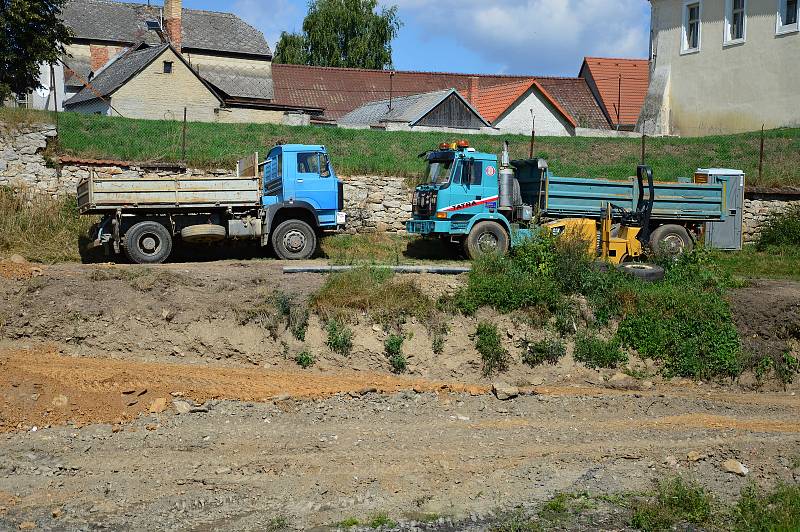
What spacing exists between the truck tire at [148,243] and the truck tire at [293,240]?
2.15 m

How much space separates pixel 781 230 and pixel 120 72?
27.2 meters

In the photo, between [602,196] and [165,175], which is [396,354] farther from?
[165,175]

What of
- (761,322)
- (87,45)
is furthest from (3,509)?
(87,45)

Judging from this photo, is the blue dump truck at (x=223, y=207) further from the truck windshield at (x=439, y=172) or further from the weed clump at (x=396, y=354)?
the weed clump at (x=396, y=354)

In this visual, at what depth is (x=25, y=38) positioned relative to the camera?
99.7 feet

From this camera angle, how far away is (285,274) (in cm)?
1606

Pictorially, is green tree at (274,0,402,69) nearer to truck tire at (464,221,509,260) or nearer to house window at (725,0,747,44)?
house window at (725,0,747,44)

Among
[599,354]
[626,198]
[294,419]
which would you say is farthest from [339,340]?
[626,198]

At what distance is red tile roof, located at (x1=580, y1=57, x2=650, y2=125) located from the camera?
43.8 meters

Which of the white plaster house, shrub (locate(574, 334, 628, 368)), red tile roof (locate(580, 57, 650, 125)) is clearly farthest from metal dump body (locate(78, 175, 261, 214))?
red tile roof (locate(580, 57, 650, 125))

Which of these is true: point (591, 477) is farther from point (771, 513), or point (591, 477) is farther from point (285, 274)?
point (285, 274)

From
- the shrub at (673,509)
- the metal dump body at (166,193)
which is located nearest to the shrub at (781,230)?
the metal dump body at (166,193)

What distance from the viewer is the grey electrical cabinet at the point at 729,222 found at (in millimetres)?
21547

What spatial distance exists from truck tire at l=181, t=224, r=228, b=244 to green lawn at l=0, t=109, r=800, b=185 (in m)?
5.91
